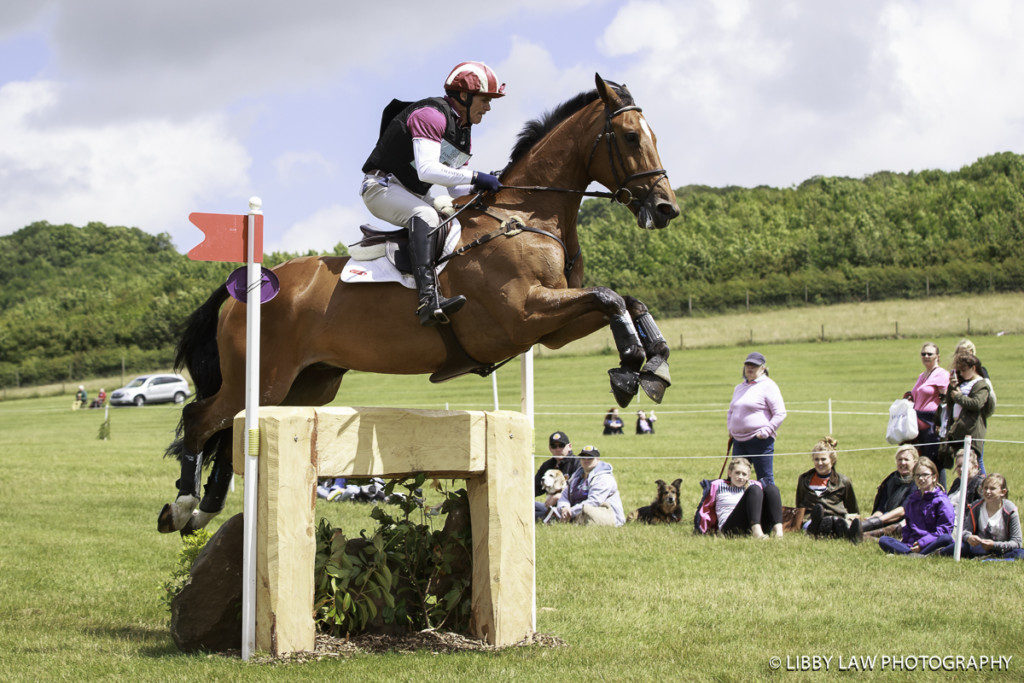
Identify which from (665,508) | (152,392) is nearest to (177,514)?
(665,508)

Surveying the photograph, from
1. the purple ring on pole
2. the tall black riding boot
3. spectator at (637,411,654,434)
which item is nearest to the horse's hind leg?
the purple ring on pole

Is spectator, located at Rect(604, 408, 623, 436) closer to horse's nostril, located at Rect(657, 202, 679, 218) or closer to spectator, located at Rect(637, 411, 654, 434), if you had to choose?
spectator, located at Rect(637, 411, 654, 434)

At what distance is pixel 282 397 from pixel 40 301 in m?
74.5

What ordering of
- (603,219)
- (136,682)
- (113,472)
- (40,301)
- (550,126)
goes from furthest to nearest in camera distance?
(603,219) < (40,301) < (113,472) < (550,126) < (136,682)

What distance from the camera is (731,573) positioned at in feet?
23.3

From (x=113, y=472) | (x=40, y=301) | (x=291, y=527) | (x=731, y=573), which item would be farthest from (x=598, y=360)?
(x=40, y=301)

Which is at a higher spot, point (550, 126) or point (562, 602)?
point (550, 126)

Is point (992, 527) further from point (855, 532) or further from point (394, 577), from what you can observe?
point (394, 577)

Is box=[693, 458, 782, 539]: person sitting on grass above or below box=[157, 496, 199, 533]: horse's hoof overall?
below

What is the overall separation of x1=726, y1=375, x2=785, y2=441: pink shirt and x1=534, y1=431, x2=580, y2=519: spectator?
6.02 feet

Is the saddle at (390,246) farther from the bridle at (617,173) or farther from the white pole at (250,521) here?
the white pole at (250,521)

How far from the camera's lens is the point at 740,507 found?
8898 millimetres

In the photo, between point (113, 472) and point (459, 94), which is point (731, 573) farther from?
point (113, 472)

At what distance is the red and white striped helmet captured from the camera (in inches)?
200
